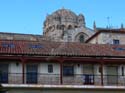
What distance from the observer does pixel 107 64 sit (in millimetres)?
42062

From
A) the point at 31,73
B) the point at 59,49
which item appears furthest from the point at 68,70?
the point at 31,73

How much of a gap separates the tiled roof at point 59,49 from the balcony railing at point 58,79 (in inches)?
75.2

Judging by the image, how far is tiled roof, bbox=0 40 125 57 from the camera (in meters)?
A: 40.2

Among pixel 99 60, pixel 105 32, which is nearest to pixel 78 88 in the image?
pixel 99 60

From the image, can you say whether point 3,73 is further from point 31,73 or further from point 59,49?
point 59,49

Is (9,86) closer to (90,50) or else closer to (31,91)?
(31,91)

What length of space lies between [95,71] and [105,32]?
512 inches

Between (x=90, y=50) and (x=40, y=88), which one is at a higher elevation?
(x=90, y=50)

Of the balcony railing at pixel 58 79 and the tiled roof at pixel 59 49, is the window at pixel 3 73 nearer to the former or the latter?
the balcony railing at pixel 58 79

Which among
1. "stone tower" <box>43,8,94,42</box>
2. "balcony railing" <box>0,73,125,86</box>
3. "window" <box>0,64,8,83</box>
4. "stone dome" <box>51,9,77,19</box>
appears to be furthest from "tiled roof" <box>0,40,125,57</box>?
Answer: "stone dome" <box>51,9,77,19</box>

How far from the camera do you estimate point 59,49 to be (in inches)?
1662

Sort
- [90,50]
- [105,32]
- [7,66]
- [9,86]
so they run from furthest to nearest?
1. [105,32]
2. [90,50]
3. [7,66]
4. [9,86]

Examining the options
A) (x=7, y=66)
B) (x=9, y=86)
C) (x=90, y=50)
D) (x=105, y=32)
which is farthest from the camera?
(x=105, y=32)

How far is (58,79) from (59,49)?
11.6ft
